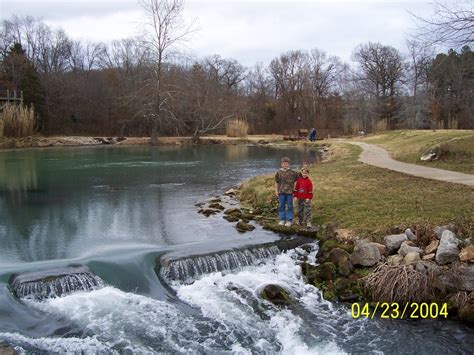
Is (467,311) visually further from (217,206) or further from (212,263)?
(217,206)

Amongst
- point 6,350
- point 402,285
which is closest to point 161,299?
point 6,350

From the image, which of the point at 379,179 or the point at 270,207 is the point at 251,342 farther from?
the point at 379,179

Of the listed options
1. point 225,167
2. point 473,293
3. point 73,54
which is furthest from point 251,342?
point 73,54

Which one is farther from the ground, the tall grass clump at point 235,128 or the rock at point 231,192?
the tall grass clump at point 235,128

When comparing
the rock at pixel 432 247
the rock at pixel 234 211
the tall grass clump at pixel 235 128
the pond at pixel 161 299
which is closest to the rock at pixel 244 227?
the pond at pixel 161 299

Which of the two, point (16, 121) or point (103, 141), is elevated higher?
point (16, 121)

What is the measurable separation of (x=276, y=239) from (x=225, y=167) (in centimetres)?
1605

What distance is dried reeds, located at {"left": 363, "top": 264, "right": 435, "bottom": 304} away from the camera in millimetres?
8008

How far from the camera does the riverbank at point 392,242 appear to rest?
26.4 feet

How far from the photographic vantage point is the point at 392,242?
9453mm

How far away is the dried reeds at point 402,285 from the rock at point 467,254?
0.66 m

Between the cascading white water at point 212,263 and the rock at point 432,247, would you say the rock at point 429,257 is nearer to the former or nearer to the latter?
the rock at point 432,247

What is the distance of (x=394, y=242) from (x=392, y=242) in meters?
0.04

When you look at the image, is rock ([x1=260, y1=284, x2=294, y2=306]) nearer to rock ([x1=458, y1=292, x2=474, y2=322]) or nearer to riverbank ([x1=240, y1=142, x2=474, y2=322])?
riverbank ([x1=240, y1=142, x2=474, y2=322])
